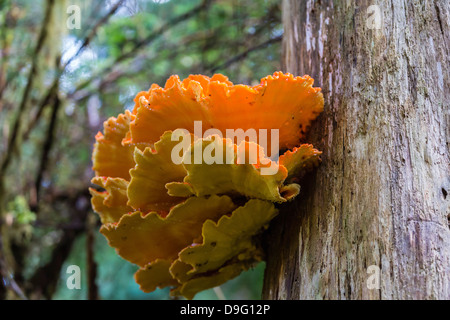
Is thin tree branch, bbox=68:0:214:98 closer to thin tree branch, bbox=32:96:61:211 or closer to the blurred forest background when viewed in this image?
the blurred forest background

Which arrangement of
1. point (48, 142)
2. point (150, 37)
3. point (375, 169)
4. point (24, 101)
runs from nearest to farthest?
point (375, 169), point (24, 101), point (48, 142), point (150, 37)

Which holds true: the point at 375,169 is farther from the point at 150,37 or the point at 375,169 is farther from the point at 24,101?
the point at 150,37

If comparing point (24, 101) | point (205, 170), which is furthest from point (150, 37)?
point (205, 170)

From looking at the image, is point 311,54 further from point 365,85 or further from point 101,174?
point 101,174

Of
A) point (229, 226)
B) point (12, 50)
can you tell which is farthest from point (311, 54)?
point (12, 50)

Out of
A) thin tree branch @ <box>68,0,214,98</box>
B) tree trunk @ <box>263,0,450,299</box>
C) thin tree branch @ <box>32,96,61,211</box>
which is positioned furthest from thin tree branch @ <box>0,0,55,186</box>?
tree trunk @ <box>263,0,450,299</box>

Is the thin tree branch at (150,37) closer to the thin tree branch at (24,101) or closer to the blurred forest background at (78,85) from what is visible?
the blurred forest background at (78,85)
